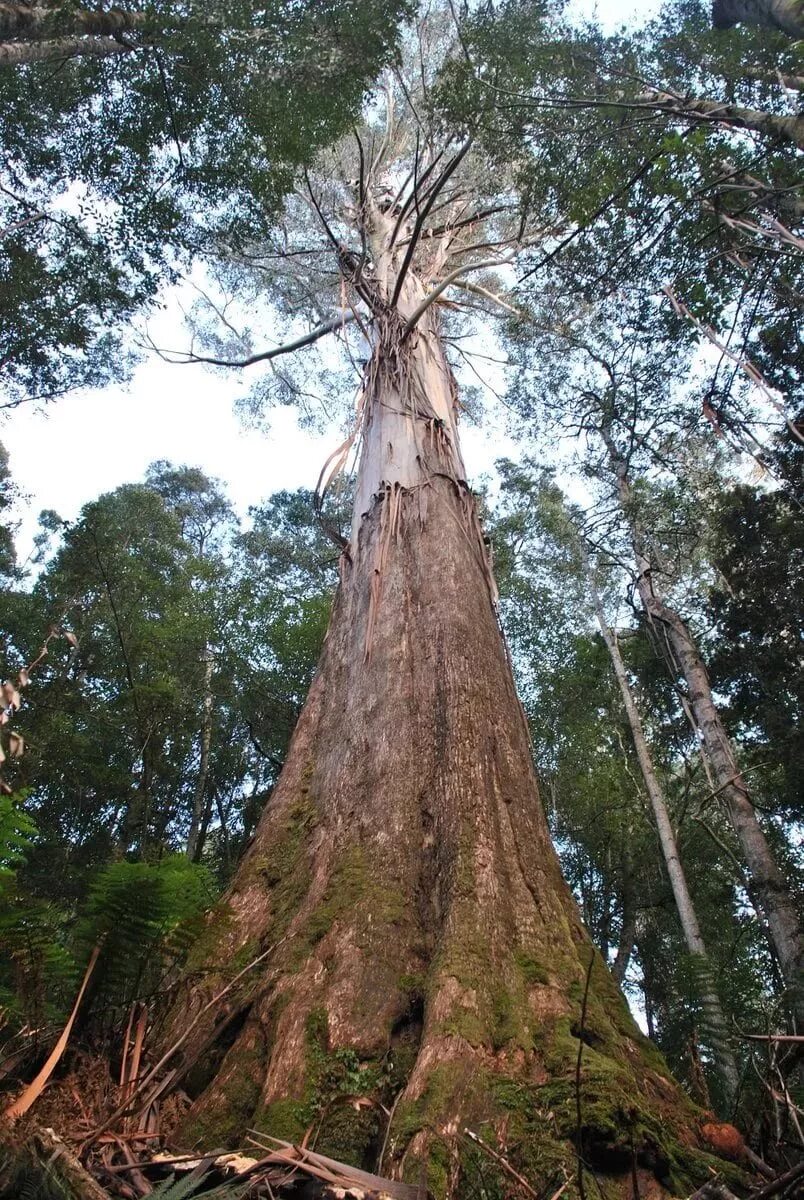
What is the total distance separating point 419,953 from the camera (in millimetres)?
2184

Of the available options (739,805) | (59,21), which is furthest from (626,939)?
(59,21)

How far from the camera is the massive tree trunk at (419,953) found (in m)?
1.58

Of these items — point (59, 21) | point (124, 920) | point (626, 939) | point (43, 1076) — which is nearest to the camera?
point (43, 1076)

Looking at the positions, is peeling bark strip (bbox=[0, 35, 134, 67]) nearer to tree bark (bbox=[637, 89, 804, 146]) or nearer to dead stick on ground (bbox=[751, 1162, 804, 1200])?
tree bark (bbox=[637, 89, 804, 146])

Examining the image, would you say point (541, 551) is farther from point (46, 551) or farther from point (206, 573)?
point (46, 551)

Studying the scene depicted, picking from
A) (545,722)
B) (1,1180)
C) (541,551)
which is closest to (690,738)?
(545,722)

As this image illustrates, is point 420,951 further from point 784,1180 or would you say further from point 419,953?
point 784,1180

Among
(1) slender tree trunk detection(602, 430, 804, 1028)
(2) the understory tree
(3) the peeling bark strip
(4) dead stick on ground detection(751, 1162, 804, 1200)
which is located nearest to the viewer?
(4) dead stick on ground detection(751, 1162, 804, 1200)

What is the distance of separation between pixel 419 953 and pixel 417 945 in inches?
1.1

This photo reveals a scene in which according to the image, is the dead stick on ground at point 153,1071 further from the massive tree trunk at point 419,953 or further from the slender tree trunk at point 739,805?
the slender tree trunk at point 739,805

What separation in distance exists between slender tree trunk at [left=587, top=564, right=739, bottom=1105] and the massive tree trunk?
1.06 meters

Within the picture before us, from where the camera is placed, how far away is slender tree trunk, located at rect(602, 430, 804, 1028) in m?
5.98

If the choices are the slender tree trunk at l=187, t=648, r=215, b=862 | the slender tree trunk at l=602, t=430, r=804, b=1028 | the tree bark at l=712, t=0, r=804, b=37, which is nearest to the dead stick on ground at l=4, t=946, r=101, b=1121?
the slender tree trunk at l=602, t=430, r=804, b=1028

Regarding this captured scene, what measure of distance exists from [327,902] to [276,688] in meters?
7.89
